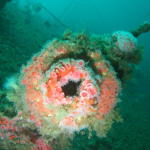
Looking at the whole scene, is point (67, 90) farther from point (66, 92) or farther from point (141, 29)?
point (141, 29)

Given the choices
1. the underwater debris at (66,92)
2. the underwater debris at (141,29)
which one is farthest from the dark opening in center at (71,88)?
the underwater debris at (141,29)

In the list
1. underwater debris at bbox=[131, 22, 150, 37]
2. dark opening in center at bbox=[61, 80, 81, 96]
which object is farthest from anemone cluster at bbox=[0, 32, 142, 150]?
underwater debris at bbox=[131, 22, 150, 37]

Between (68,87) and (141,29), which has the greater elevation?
(141,29)

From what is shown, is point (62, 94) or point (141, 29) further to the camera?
point (141, 29)

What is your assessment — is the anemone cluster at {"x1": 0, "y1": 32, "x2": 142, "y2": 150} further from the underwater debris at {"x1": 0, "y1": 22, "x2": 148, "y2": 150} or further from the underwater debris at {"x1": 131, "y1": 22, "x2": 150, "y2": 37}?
the underwater debris at {"x1": 131, "y1": 22, "x2": 150, "y2": 37}

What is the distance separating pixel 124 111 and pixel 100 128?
7.81m

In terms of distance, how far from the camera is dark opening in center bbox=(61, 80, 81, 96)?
2.21 m

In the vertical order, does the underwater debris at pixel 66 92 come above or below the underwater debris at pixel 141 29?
below

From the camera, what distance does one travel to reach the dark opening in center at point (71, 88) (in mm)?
2213

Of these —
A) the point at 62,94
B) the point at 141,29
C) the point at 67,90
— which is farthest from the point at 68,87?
the point at 141,29

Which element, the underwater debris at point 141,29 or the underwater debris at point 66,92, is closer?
the underwater debris at point 66,92

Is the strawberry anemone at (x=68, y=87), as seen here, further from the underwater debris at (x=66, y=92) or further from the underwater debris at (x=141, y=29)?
the underwater debris at (x=141, y=29)

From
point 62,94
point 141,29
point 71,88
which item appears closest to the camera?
point 62,94

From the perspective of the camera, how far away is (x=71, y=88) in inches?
88.3
